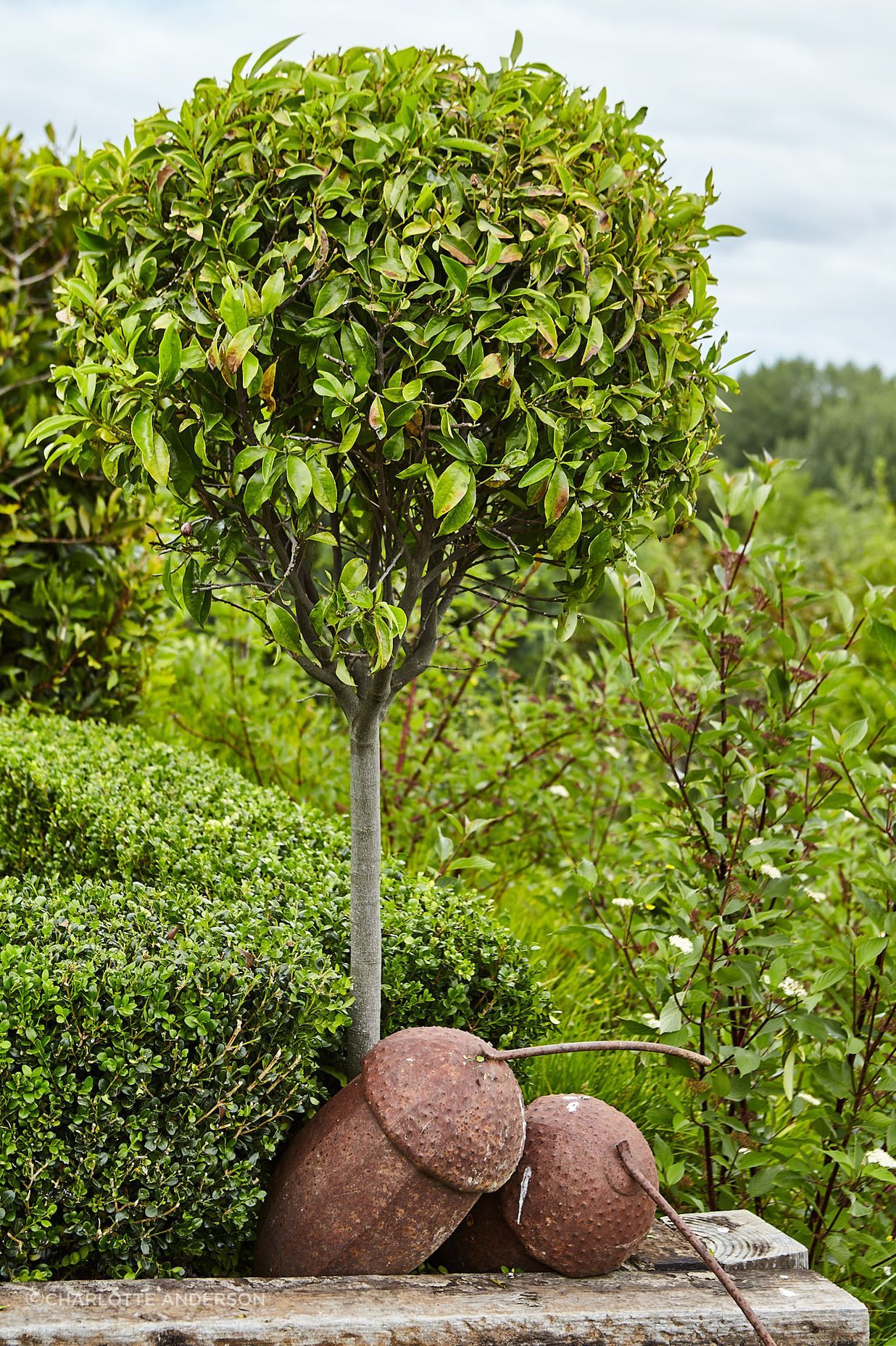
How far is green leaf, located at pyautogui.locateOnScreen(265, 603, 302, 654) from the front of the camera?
214 cm

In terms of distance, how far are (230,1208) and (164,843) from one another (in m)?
1.08

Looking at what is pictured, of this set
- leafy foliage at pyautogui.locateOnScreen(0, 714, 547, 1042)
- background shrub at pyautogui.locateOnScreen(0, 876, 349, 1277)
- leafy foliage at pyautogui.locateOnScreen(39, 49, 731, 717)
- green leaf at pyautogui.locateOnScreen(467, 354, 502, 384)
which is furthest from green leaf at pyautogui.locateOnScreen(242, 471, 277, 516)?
leafy foliage at pyautogui.locateOnScreen(0, 714, 547, 1042)

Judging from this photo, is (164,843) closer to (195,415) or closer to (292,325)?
(195,415)

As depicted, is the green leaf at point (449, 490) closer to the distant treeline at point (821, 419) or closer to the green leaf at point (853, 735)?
the green leaf at point (853, 735)

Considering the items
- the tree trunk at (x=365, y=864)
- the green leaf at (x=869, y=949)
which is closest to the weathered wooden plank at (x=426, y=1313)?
the tree trunk at (x=365, y=864)

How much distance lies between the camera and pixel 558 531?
2.18 m

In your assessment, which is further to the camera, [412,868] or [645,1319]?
[412,868]

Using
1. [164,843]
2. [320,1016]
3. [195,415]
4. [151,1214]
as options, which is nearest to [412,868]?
[164,843]

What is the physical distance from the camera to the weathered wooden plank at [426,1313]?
6.53ft

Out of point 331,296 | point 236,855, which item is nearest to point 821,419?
point 236,855

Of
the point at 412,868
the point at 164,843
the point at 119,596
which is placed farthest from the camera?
the point at 119,596

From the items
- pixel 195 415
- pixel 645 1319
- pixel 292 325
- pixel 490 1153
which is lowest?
pixel 645 1319

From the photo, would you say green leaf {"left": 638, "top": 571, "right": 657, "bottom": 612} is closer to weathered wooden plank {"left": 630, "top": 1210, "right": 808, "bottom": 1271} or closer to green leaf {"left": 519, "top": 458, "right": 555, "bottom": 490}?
green leaf {"left": 519, "top": 458, "right": 555, "bottom": 490}

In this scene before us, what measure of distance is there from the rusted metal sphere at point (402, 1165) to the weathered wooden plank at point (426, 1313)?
0.08m
